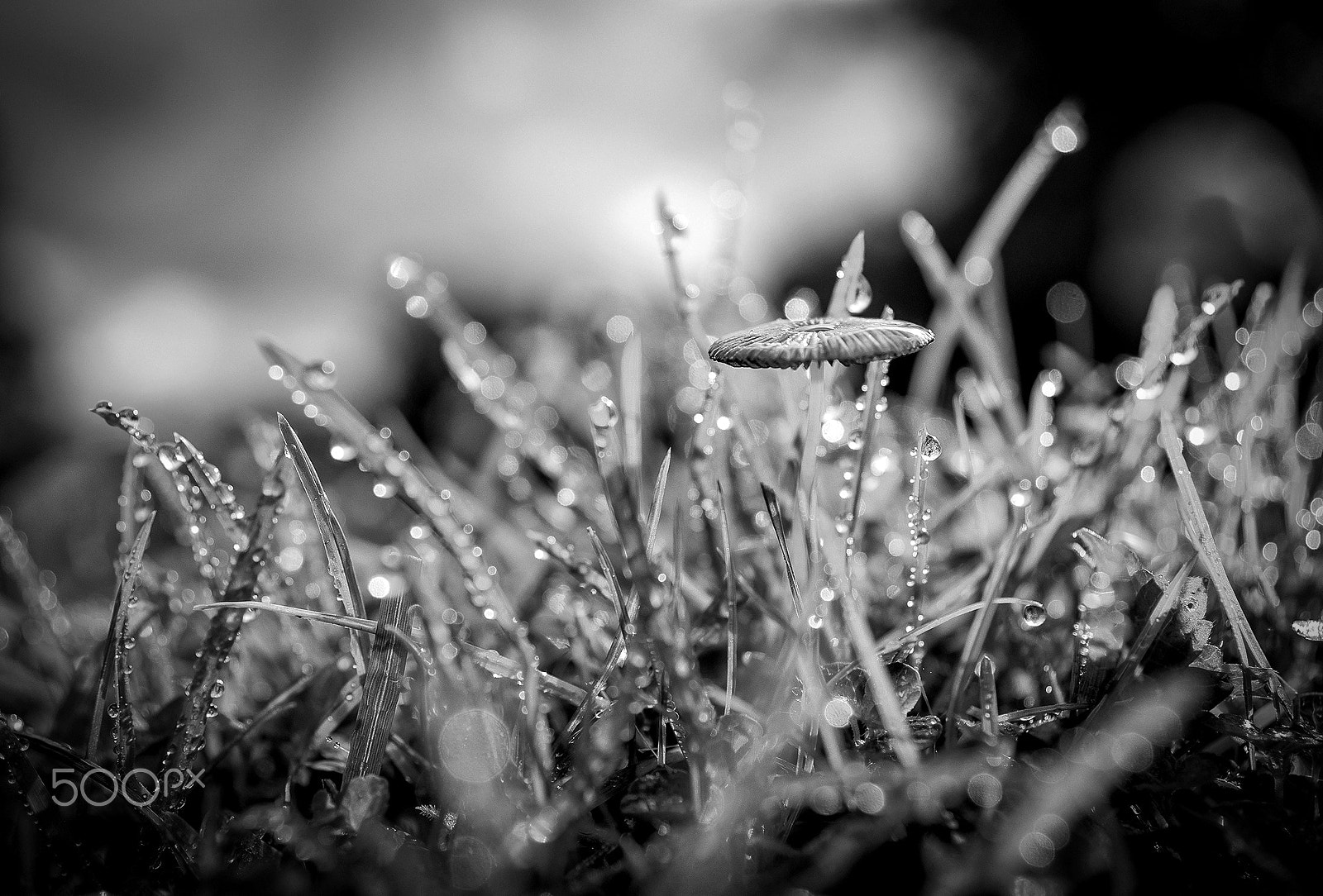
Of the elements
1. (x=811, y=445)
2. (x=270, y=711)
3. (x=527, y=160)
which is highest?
(x=527, y=160)

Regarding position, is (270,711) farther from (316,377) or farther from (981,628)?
(981,628)

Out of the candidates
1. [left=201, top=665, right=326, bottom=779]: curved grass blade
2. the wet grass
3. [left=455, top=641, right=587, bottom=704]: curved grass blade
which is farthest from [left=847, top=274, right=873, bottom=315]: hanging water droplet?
[left=201, top=665, right=326, bottom=779]: curved grass blade

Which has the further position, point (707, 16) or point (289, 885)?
point (707, 16)

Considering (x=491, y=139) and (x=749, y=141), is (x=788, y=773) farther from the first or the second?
(x=491, y=139)

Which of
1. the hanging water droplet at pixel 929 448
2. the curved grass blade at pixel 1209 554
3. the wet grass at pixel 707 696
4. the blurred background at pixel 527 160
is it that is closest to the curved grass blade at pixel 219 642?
the wet grass at pixel 707 696

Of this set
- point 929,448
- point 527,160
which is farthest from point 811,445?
point 527,160

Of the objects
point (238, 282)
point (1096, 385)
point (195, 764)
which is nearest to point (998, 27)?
point (1096, 385)

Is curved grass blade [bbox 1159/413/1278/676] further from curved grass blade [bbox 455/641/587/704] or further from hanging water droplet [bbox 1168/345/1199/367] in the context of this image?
curved grass blade [bbox 455/641/587/704]

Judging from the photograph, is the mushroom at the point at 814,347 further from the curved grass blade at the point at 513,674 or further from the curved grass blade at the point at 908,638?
the curved grass blade at the point at 513,674
